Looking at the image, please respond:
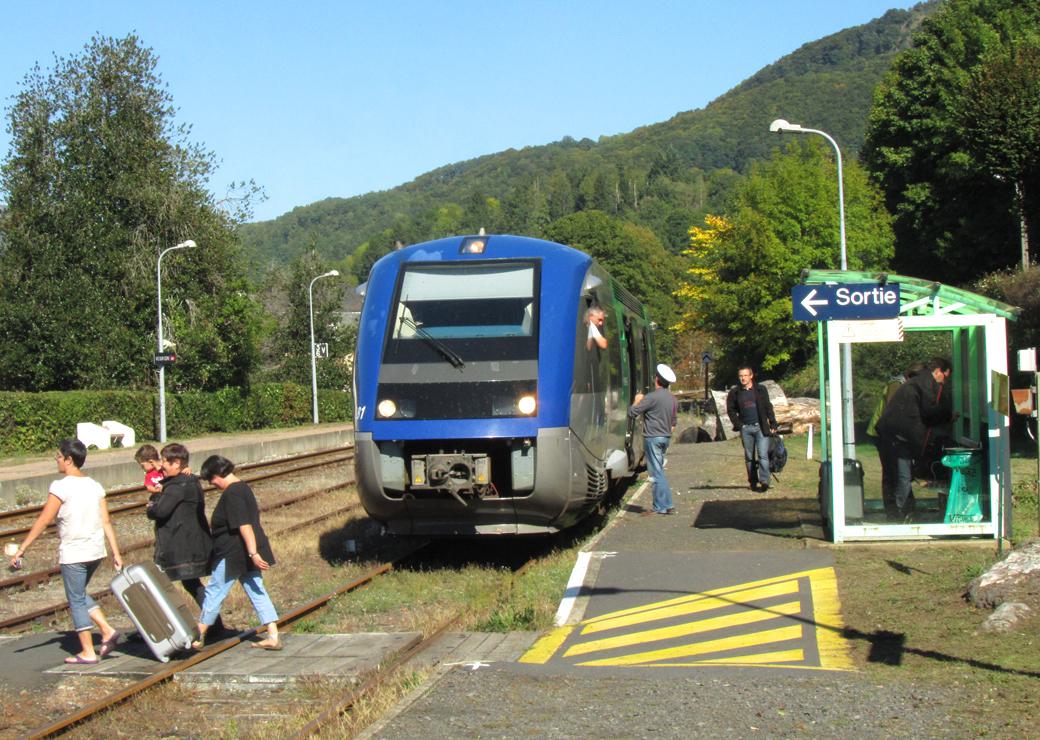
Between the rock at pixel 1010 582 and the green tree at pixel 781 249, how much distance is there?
127 ft

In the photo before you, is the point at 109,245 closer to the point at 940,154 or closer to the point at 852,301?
the point at 940,154

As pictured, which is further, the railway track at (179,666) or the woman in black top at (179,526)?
the woman in black top at (179,526)

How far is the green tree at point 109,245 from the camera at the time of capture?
43.7 metres

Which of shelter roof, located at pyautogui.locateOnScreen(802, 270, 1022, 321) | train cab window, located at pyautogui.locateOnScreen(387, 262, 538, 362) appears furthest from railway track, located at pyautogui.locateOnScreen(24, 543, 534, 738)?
shelter roof, located at pyautogui.locateOnScreen(802, 270, 1022, 321)

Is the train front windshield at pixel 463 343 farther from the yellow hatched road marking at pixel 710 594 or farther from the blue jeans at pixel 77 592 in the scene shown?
the blue jeans at pixel 77 592

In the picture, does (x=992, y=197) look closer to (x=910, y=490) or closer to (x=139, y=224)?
(x=910, y=490)

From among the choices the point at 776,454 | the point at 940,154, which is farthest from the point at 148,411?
the point at 940,154

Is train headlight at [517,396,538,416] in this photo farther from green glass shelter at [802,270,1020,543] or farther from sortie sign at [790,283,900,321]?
green glass shelter at [802,270,1020,543]

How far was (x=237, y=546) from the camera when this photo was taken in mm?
8812

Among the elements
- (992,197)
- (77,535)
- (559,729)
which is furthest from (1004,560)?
(992,197)

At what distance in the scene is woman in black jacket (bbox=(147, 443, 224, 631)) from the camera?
8.78 metres

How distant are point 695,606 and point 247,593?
354cm

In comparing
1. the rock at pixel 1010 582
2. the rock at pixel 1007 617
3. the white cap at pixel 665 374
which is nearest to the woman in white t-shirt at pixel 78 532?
the rock at pixel 1007 617

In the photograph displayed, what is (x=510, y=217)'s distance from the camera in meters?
150
